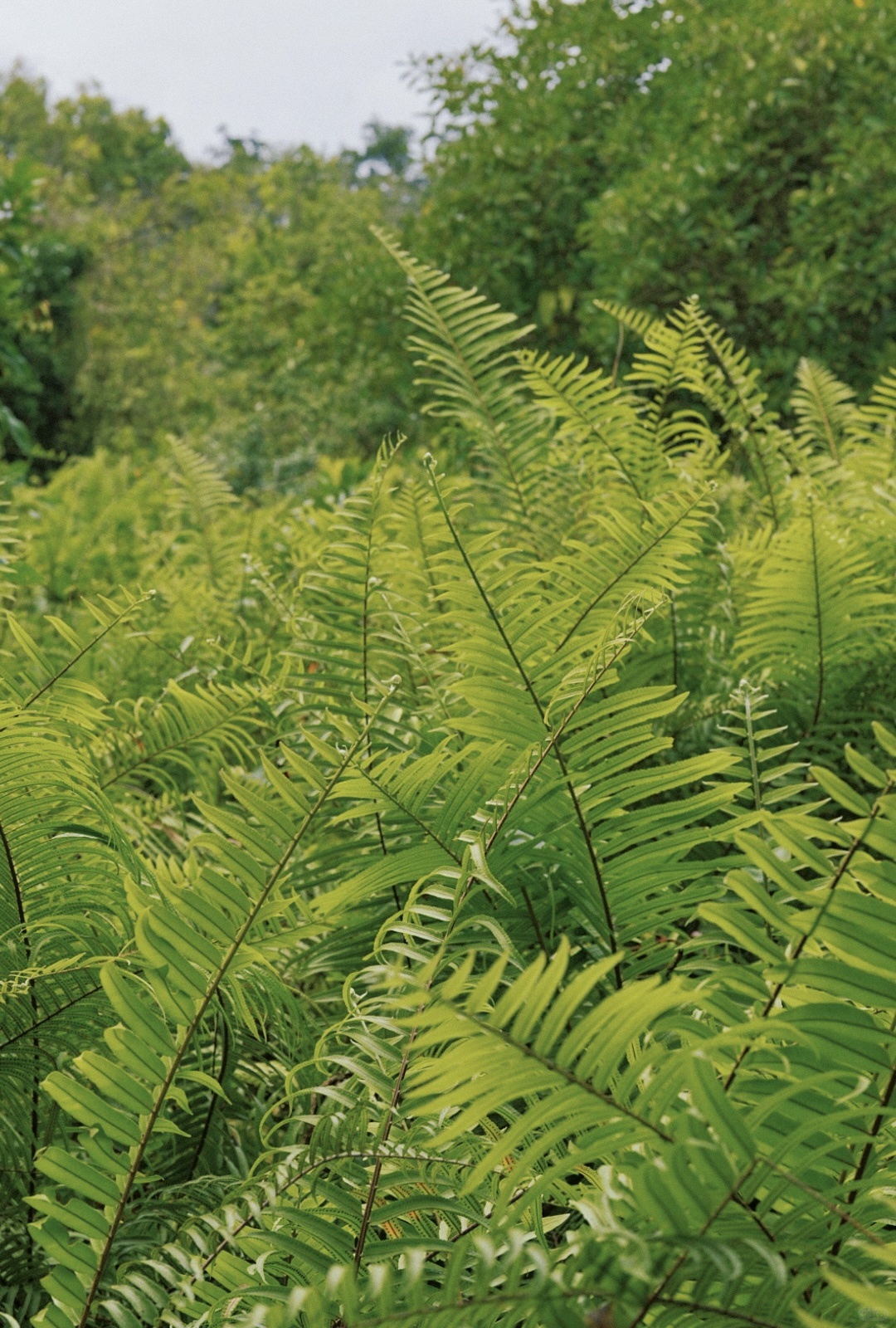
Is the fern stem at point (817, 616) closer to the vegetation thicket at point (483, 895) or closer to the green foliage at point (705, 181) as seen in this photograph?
the vegetation thicket at point (483, 895)

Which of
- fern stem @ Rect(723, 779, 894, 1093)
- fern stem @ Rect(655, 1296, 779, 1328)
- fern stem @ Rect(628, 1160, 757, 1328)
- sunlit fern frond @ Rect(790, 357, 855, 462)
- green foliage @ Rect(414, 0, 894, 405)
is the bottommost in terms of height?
fern stem @ Rect(655, 1296, 779, 1328)

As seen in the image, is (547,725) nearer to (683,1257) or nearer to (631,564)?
(631,564)

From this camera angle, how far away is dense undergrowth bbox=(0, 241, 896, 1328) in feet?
1.84

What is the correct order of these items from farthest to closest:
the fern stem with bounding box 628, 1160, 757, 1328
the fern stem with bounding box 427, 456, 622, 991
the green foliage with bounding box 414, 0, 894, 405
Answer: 1. the green foliage with bounding box 414, 0, 894, 405
2. the fern stem with bounding box 427, 456, 622, 991
3. the fern stem with bounding box 628, 1160, 757, 1328

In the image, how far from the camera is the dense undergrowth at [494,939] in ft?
1.84

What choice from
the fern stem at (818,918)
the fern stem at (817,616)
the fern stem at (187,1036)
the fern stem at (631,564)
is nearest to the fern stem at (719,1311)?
the fern stem at (818,918)

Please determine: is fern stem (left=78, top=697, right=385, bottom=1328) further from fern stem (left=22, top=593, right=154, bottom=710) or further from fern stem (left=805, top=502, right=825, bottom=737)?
fern stem (left=805, top=502, right=825, bottom=737)

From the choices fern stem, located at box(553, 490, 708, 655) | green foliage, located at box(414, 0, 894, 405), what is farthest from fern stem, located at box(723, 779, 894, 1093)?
green foliage, located at box(414, 0, 894, 405)

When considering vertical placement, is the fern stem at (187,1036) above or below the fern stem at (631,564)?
below

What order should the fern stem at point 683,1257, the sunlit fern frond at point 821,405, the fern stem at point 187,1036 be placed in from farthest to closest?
the sunlit fern frond at point 821,405 < the fern stem at point 187,1036 < the fern stem at point 683,1257

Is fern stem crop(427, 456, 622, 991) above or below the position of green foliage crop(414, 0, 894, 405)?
below

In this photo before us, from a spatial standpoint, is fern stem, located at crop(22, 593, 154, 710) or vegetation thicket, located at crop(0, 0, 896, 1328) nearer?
vegetation thicket, located at crop(0, 0, 896, 1328)

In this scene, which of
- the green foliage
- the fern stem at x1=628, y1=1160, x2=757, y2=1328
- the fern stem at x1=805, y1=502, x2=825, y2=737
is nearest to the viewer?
the fern stem at x1=628, y1=1160, x2=757, y2=1328

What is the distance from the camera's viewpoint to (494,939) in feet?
3.27
